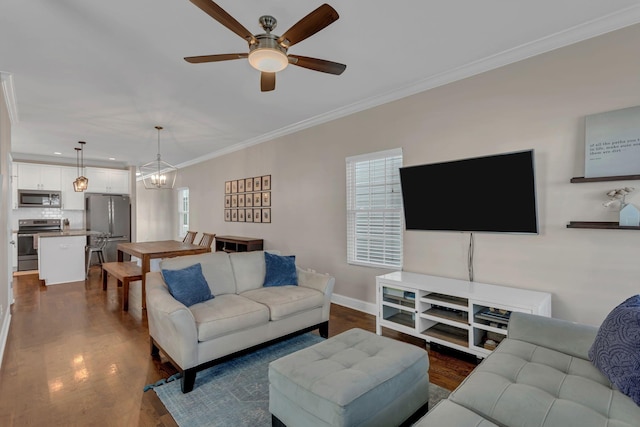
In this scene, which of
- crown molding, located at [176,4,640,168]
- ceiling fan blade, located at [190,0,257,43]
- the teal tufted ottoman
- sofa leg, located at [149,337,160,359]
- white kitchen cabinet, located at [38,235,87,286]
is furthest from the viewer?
white kitchen cabinet, located at [38,235,87,286]

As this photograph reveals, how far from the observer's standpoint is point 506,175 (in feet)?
8.73

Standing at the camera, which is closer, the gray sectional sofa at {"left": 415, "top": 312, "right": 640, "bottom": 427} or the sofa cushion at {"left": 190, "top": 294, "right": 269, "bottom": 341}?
→ the gray sectional sofa at {"left": 415, "top": 312, "right": 640, "bottom": 427}

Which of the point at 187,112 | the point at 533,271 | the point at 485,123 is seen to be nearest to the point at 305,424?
the point at 533,271

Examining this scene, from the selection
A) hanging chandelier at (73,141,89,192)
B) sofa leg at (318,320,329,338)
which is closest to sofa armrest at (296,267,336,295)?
sofa leg at (318,320,329,338)

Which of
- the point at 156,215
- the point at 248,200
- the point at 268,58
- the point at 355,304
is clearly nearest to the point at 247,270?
the point at 355,304

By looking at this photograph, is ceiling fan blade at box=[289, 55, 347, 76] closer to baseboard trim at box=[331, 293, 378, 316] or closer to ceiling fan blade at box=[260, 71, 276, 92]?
ceiling fan blade at box=[260, 71, 276, 92]

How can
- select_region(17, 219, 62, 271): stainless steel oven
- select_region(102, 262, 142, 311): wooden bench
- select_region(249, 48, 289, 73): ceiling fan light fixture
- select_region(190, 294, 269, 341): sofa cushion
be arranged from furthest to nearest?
1. select_region(17, 219, 62, 271): stainless steel oven
2. select_region(102, 262, 142, 311): wooden bench
3. select_region(190, 294, 269, 341): sofa cushion
4. select_region(249, 48, 289, 73): ceiling fan light fixture

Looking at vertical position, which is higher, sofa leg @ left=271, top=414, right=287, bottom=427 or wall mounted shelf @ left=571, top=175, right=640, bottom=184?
wall mounted shelf @ left=571, top=175, right=640, bottom=184

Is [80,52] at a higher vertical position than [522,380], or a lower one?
higher

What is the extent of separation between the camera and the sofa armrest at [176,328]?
225 centimetres

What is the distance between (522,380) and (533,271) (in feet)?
4.78

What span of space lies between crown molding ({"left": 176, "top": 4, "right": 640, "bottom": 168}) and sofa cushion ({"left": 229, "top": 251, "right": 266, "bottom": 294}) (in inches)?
89.9

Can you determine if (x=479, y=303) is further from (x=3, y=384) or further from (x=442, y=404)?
(x=3, y=384)

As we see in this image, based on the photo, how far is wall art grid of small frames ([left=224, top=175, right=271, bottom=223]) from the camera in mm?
5629
